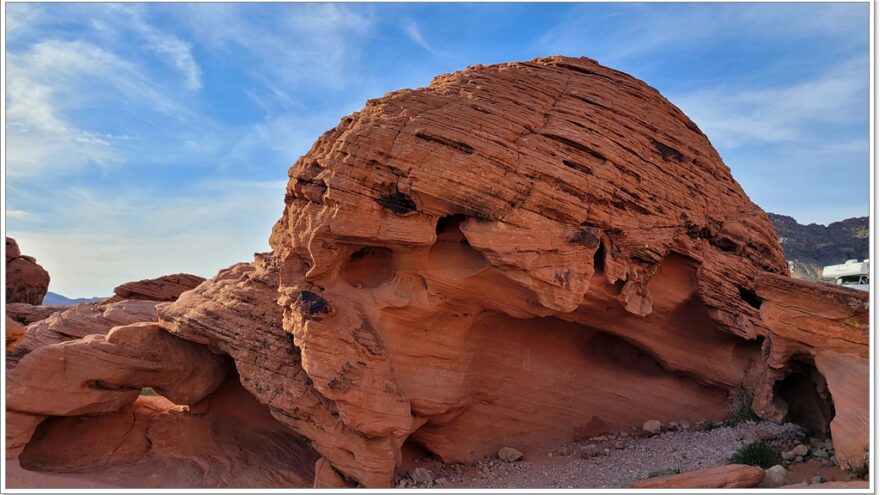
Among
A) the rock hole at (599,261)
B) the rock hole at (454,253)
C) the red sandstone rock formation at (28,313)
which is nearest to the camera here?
the rock hole at (454,253)

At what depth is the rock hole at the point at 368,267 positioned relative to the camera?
14.0 meters

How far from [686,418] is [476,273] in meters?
6.66

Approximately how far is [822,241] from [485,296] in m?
42.5

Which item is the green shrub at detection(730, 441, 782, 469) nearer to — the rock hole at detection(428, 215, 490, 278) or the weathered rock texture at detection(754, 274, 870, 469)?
the weathered rock texture at detection(754, 274, 870, 469)

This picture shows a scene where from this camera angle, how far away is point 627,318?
14.5 meters

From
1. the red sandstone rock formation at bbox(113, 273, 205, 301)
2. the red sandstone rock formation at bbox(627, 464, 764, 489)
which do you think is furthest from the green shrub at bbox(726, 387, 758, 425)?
the red sandstone rock formation at bbox(113, 273, 205, 301)

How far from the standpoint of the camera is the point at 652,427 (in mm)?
14453

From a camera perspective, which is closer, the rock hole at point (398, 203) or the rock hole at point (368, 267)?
the rock hole at point (398, 203)

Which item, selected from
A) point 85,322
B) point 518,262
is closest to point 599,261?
point 518,262

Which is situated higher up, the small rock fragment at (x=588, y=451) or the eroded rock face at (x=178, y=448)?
the small rock fragment at (x=588, y=451)

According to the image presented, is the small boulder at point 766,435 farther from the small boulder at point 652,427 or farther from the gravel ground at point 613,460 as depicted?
the small boulder at point 652,427

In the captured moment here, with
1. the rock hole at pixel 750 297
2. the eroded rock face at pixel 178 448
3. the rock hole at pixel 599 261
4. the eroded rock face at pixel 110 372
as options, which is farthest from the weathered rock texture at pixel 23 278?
the rock hole at pixel 750 297

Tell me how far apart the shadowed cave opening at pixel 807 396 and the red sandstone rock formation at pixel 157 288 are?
66.0 ft

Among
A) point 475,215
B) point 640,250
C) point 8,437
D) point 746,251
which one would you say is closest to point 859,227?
point 746,251
